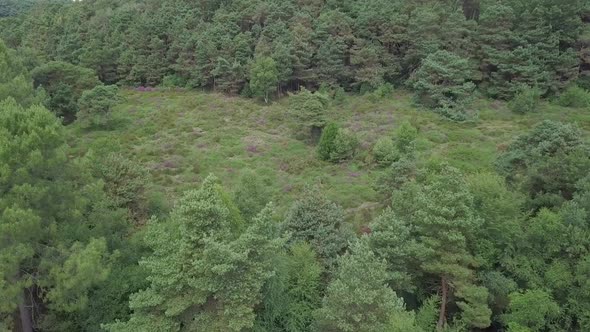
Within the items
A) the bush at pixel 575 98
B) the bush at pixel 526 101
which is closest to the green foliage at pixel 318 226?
the bush at pixel 526 101

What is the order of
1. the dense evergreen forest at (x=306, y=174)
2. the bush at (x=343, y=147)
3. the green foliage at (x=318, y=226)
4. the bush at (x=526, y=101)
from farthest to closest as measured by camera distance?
the bush at (x=526, y=101)
the bush at (x=343, y=147)
the green foliage at (x=318, y=226)
the dense evergreen forest at (x=306, y=174)

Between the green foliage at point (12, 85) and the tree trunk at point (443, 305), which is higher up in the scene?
the green foliage at point (12, 85)

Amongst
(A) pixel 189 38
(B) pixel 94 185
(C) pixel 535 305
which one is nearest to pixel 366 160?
(C) pixel 535 305

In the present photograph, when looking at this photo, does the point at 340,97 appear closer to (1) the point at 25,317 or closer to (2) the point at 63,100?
(2) the point at 63,100

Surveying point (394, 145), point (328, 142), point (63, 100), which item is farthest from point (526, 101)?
point (63, 100)

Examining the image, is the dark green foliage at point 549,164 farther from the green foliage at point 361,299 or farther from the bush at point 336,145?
the bush at point 336,145

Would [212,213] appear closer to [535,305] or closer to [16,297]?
[16,297]

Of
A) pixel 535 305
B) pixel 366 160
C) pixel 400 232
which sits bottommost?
pixel 366 160
